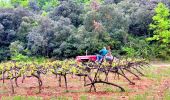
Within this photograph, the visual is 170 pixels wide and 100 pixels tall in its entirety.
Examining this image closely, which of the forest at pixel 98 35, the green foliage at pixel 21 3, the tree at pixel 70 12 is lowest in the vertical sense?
the forest at pixel 98 35

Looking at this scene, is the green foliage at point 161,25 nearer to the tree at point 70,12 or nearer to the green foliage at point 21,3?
the tree at point 70,12

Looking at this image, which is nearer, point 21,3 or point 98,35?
point 98,35

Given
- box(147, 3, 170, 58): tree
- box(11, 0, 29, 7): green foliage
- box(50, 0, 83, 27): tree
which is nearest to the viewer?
box(147, 3, 170, 58): tree

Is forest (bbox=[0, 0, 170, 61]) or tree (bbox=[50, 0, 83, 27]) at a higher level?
tree (bbox=[50, 0, 83, 27])

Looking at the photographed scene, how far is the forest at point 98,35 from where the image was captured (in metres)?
37.5

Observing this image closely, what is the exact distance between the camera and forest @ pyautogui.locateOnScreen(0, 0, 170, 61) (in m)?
37.5

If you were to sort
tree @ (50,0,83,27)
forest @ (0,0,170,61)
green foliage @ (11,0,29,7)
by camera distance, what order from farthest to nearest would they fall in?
green foliage @ (11,0,29,7), tree @ (50,0,83,27), forest @ (0,0,170,61)

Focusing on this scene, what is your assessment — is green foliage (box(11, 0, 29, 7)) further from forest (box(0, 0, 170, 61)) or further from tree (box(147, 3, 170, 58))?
tree (box(147, 3, 170, 58))

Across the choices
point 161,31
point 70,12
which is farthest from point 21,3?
point 161,31

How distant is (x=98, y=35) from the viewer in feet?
125

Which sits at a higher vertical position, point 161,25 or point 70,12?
point 70,12

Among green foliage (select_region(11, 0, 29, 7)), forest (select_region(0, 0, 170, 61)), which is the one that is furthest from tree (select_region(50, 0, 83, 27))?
green foliage (select_region(11, 0, 29, 7))

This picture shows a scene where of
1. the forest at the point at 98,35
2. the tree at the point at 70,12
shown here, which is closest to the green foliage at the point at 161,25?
the forest at the point at 98,35

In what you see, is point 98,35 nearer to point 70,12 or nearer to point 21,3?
point 70,12
